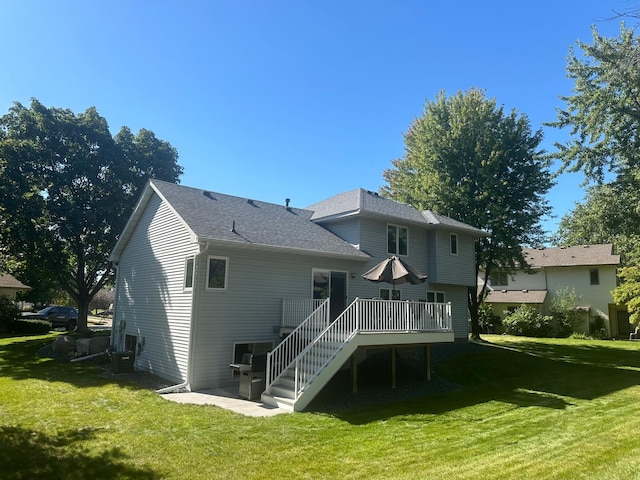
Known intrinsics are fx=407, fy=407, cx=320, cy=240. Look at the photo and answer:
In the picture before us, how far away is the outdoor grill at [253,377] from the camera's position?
35.0 ft

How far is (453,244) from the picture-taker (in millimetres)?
20672

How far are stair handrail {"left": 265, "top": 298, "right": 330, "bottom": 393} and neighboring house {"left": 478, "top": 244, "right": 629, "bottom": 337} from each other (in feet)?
70.3

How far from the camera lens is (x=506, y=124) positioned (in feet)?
83.0

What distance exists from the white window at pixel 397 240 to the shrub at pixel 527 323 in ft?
56.6

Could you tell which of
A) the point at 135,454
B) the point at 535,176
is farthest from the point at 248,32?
the point at 535,176

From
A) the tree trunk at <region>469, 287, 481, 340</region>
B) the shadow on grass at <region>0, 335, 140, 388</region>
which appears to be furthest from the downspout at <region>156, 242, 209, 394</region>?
the tree trunk at <region>469, 287, 481, 340</region>

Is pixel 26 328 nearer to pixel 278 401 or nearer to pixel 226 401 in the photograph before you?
pixel 226 401

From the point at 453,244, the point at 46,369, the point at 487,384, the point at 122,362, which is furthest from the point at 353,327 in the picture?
the point at 453,244

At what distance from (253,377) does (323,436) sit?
3.81 metres

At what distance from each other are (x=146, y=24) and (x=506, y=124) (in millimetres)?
21071

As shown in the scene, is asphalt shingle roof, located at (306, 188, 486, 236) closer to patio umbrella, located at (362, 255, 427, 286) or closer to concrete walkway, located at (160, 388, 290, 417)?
patio umbrella, located at (362, 255, 427, 286)

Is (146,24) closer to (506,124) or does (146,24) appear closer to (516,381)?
(516,381)

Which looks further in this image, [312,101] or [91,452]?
[312,101]

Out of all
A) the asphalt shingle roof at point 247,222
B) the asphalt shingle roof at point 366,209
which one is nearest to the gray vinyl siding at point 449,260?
the asphalt shingle roof at point 366,209
